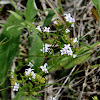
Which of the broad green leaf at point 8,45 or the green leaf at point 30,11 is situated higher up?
the green leaf at point 30,11

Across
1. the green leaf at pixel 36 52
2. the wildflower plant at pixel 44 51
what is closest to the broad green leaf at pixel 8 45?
the wildflower plant at pixel 44 51

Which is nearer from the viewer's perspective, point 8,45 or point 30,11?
point 30,11

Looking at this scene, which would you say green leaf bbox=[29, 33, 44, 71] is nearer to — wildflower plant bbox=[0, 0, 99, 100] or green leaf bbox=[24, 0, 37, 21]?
wildflower plant bbox=[0, 0, 99, 100]

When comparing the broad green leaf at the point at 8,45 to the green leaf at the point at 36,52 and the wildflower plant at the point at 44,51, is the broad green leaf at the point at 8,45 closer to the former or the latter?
the wildflower plant at the point at 44,51

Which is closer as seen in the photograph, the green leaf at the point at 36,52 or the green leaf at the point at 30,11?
the green leaf at the point at 30,11

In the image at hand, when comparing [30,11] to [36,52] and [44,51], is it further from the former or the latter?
[36,52]

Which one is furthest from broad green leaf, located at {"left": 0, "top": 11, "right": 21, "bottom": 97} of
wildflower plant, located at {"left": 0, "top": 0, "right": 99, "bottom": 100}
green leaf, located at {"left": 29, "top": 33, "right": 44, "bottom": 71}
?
green leaf, located at {"left": 29, "top": 33, "right": 44, "bottom": 71}

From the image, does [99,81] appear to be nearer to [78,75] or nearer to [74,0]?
[78,75]

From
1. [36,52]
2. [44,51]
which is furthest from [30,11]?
[36,52]
